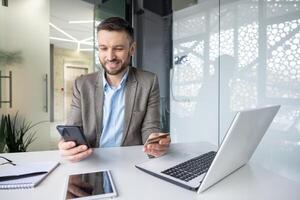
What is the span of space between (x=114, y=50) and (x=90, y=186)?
830mm

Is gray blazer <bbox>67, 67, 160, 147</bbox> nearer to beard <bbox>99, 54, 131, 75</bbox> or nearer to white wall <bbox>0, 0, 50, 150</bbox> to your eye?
beard <bbox>99, 54, 131, 75</bbox>

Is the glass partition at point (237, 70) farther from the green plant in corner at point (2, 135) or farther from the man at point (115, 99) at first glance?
the green plant in corner at point (2, 135)

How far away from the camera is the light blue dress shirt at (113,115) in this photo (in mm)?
1378

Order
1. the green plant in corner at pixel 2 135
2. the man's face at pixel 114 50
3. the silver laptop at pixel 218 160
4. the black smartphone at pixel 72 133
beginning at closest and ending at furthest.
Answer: the silver laptop at pixel 218 160, the black smartphone at pixel 72 133, the man's face at pixel 114 50, the green plant in corner at pixel 2 135

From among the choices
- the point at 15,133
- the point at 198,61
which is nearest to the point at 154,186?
the point at 198,61

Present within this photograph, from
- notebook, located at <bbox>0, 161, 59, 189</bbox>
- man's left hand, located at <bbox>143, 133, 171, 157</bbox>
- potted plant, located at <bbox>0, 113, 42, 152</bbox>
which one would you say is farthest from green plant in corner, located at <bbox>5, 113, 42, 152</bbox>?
man's left hand, located at <bbox>143, 133, 171, 157</bbox>

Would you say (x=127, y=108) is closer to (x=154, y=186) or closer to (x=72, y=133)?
(x=72, y=133)

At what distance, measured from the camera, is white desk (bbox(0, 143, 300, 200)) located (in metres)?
0.65

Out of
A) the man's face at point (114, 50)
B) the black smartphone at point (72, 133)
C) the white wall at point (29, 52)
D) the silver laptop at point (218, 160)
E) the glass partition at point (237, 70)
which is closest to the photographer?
the silver laptop at point (218, 160)

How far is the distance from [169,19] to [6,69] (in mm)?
2082

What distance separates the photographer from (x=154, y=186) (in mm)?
702

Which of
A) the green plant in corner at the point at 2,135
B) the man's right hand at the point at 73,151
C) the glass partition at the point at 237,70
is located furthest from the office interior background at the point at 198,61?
the man's right hand at the point at 73,151

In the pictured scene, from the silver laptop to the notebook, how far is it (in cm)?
30

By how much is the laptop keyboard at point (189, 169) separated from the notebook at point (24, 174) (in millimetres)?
374
